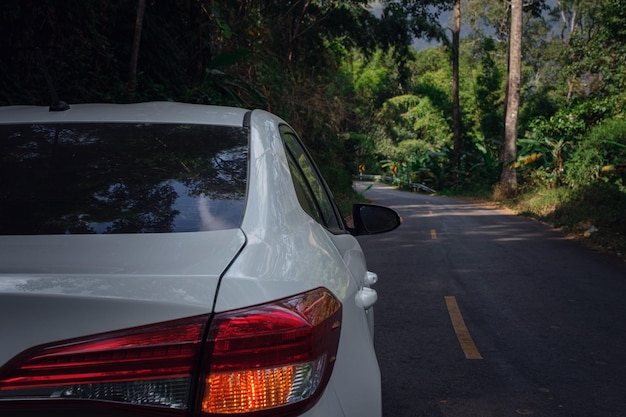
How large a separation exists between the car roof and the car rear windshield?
0.05 m

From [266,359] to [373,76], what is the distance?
56830 mm

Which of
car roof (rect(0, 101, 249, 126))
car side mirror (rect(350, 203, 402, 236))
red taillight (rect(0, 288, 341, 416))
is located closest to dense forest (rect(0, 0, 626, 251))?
car roof (rect(0, 101, 249, 126))

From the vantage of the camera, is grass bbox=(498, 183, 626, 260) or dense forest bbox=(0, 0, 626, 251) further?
grass bbox=(498, 183, 626, 260)

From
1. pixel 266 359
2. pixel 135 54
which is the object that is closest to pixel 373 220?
pixel 266 359

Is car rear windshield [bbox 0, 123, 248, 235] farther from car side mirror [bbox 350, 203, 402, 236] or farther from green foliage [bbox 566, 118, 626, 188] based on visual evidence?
green foliage [bbox 566, 118, 626, 188]

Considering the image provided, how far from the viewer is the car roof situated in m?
2.82

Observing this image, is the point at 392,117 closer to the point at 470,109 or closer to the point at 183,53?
the point at 470,109

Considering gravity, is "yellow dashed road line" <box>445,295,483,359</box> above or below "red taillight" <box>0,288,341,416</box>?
below

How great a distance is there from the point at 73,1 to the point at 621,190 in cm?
1702

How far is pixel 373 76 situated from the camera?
57469mm

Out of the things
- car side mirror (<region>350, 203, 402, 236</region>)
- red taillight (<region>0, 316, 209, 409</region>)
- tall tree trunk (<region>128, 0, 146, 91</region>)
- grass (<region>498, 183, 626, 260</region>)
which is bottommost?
grass (<region>498, 183, 626, 260</region>)

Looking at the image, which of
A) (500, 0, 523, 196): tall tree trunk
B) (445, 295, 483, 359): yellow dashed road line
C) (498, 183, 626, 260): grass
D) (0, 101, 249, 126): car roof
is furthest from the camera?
(500, 0, 523, 196): tall tree trunk

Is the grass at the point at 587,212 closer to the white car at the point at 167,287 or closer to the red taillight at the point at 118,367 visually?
the white car at the point at 167,287

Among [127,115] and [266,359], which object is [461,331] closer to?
[127,115]
